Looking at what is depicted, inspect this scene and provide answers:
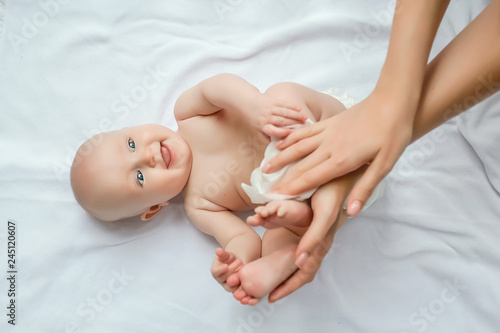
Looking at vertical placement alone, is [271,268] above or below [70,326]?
above

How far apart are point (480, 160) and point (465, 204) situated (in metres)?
0.14

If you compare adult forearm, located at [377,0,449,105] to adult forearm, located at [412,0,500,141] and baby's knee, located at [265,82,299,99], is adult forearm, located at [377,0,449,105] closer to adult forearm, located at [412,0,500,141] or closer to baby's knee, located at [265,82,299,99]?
adult forearm, located at [412,0,500,141]

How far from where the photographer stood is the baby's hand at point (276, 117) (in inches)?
43.7

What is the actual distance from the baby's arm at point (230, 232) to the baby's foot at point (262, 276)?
0.14 ft

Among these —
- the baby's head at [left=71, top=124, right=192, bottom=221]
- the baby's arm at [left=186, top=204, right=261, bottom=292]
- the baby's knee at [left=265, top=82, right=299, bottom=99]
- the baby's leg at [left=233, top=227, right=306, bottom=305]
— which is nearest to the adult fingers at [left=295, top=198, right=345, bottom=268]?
the baby's leg at [left=233, top=227, right=306, bottom=305]

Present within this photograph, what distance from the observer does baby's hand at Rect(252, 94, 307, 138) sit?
1.11m

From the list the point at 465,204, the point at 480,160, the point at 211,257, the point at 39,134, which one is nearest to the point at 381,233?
the point at 465,204

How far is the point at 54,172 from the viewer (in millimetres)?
1426

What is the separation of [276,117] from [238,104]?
0.14m

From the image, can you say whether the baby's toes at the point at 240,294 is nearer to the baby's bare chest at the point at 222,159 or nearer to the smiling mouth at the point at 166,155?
the baby's bare chest at the point at 222,159

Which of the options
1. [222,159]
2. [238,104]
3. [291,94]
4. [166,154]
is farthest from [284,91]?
[166,154]

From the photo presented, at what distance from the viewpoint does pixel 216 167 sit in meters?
1.34

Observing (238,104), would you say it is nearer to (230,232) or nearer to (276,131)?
(276,131)

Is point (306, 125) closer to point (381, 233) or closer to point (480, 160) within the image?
point (381, 233)
